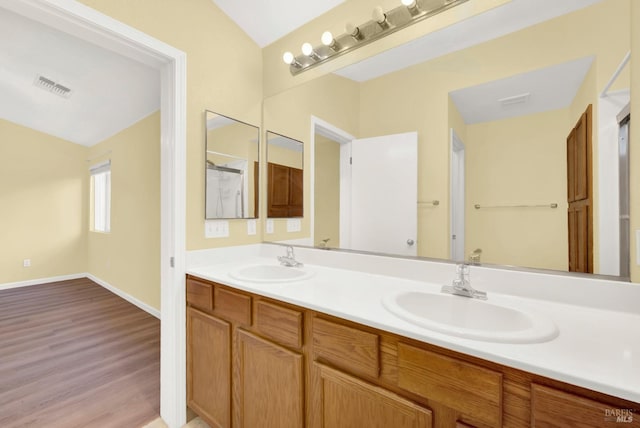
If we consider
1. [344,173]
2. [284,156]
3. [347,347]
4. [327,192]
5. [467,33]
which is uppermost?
[467,33]

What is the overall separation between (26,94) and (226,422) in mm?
4045

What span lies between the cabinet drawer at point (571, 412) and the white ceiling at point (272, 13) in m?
1.91

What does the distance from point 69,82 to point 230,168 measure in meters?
2.19

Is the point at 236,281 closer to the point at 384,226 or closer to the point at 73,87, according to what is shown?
the point at 384,226

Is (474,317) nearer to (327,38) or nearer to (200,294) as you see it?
(200,294)

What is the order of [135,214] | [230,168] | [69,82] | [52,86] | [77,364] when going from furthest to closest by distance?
1. [135,214]
2. [52,86]
3. [69,82]
4. [77,364]
5. [230,168]

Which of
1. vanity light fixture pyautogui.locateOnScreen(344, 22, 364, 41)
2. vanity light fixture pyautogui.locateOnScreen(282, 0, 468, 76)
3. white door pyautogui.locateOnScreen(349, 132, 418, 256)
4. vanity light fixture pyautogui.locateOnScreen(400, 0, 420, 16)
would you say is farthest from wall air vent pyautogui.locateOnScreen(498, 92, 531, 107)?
vanity light fixture pyautogui.locateOnScreen(344, 22, 364, 41)

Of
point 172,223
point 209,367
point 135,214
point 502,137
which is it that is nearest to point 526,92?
point 502,137

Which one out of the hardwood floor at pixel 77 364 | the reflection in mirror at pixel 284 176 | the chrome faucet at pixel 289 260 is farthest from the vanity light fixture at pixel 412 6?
the hardwood floor at pixel 77 364

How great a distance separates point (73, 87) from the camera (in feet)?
8.79

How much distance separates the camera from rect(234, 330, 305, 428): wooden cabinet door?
40.8 inches

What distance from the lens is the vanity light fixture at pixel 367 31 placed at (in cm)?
126

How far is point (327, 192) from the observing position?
1717mm

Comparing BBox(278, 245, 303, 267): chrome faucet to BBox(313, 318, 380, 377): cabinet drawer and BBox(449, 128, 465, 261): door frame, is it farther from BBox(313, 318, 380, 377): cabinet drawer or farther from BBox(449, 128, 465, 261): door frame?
BBox(449, 128, 465, 261): door frame
